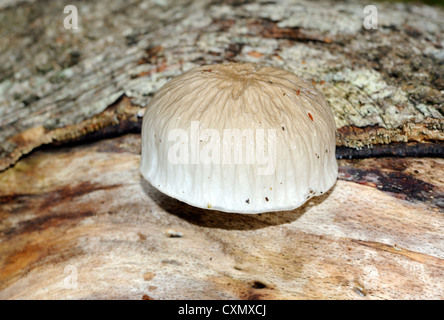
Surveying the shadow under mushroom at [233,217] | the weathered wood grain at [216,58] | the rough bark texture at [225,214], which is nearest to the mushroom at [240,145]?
the shadow under mushroom at [233,217]

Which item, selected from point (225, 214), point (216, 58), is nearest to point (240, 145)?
point (225, 214)

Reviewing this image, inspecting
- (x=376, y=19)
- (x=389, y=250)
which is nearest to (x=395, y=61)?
(x=376, y=19)

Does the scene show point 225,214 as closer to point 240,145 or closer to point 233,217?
point 233,217

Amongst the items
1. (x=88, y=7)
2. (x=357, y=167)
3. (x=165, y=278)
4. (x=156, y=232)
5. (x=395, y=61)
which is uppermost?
(x=88, y=7)

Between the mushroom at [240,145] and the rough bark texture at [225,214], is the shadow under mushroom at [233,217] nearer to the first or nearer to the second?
the rough bark texture at [225,214]

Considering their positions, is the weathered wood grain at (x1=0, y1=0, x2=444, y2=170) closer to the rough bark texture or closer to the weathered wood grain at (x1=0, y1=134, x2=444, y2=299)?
the rough bark texture

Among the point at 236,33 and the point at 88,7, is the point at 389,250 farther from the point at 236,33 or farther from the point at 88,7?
the point at 88,7

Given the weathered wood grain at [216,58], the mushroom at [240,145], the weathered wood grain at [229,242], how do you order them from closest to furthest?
the mushroom at [240,145], the weathered wood grain at [229,242], the weathered wood grain at [216,58]
